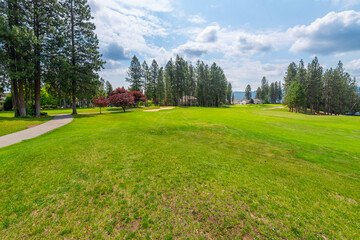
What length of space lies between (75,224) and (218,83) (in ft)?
241

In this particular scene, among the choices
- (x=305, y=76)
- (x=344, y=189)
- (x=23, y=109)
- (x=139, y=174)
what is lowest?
(x=344, y=189)

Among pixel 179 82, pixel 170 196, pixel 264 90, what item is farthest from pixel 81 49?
pixel 264 90

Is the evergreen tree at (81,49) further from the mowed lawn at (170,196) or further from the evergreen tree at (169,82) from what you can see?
the evergreen tree at (169,82)

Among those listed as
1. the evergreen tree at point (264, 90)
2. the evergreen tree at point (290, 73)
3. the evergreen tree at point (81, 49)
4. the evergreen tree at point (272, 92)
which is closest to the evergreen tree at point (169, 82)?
the evergreen tree at point (81, 49)

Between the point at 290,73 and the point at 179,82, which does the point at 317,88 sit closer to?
the point at 290,73

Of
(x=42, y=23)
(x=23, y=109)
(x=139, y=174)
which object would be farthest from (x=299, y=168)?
(x=42, y=23)

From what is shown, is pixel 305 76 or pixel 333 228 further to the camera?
pixel 305 76

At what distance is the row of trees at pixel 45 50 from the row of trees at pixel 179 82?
3338cm

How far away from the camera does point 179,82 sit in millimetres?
66188

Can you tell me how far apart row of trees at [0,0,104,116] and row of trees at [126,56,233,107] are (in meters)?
33.4

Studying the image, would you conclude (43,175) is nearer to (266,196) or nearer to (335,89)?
(266,196)

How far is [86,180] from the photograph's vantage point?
4.96 meters

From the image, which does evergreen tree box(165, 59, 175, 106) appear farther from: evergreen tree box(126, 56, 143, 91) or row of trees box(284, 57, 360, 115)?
row of trees box(284, 57, 360, 115)

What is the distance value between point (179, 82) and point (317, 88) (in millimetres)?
53670
